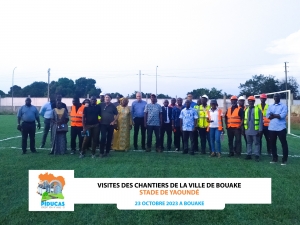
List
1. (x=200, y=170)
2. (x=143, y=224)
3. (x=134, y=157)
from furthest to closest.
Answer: (x=134, y=157) < (x=200, y=170) < (x=143, y=224)

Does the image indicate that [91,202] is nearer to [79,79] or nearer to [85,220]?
[85,220]

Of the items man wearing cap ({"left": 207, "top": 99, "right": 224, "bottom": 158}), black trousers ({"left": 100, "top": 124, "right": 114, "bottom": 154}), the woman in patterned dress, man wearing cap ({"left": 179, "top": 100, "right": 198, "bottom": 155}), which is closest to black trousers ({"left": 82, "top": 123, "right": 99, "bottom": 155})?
black trousers ({"left": 100, "top": 124, "right": 114, "bottom": 154})

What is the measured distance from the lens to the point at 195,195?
6074 mm

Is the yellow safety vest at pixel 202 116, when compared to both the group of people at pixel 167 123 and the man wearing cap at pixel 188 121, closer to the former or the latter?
the group of people at pixel 167 123

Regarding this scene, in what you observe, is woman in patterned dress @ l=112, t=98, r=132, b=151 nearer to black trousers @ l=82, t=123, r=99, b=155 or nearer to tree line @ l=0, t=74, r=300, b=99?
black trousers @ l=82, t=123, r=99, b=155

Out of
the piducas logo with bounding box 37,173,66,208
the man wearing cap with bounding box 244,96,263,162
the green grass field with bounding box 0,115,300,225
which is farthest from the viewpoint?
the man wearing cap with bounding box 244,96,263,162

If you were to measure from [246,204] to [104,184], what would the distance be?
97.0 inches

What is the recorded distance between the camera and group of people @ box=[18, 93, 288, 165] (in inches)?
439

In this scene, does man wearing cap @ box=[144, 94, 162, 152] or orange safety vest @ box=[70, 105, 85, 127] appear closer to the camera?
orange safety vest @ box=[70, 105, 85, 127]

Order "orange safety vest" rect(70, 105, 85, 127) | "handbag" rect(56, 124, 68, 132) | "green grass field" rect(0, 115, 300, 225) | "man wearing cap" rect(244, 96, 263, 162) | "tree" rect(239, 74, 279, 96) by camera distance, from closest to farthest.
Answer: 1. "green grass field" rect(0, 115, 300, 225)
2. "man wearing cap" rect(244, 96, 263, 162)
3. "handbag" rect(56, 124, 68, 132)
4. "orange safety vest" rect(70, 105, 85, 127)
5. "tree" rect(239, 74, 279, 96)

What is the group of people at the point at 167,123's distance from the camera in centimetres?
1115

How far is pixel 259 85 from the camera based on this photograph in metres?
69.4

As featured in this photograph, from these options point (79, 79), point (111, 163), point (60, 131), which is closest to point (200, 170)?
point (111, 163)

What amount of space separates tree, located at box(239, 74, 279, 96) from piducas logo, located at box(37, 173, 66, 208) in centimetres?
6286
